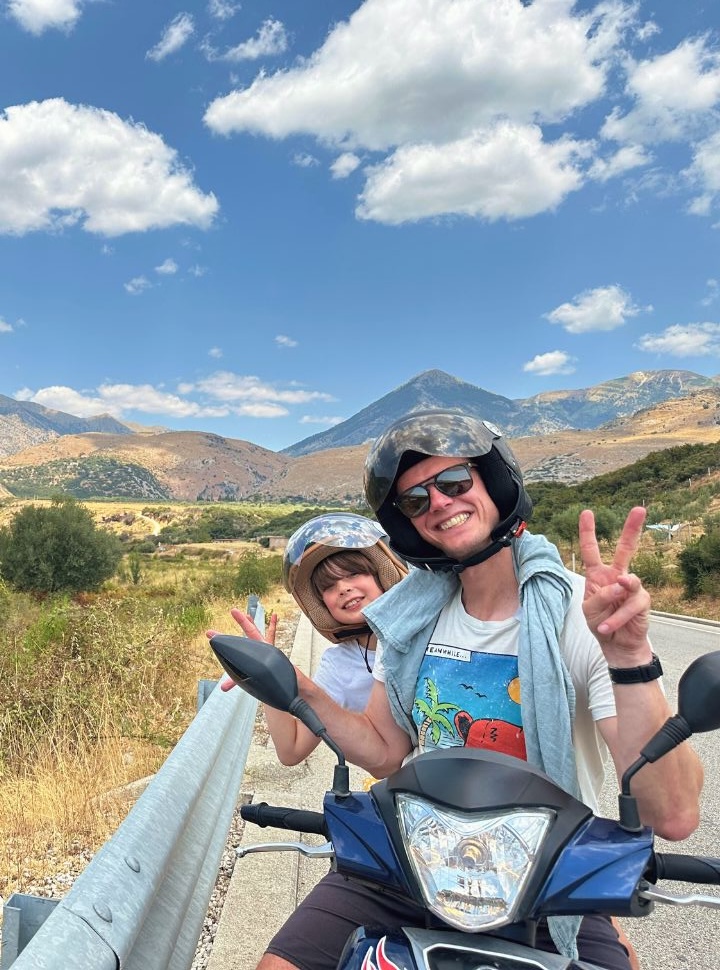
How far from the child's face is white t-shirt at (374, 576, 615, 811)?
3.43 ft

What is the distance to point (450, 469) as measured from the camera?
2.26 metres

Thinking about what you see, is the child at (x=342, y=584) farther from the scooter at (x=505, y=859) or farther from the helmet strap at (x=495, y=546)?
the scooter at (x=505, y=859)

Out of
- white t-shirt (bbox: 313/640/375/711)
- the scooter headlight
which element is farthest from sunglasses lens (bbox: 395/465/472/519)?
white t-shirt (bbox: 313/640/375/711)

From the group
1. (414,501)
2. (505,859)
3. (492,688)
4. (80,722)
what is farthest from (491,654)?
(80,722)

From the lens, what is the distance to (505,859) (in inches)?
52.4

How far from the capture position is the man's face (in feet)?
7.35

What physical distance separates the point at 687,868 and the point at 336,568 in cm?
216

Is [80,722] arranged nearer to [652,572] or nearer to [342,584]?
[342,584]

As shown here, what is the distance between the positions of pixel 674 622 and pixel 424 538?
14.9 meters

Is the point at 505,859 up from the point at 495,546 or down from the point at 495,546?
down

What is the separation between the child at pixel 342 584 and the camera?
3.36 m

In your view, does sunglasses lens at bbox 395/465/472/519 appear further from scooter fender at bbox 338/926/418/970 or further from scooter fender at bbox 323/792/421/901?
scooter fender at bbox 338/926/418/970

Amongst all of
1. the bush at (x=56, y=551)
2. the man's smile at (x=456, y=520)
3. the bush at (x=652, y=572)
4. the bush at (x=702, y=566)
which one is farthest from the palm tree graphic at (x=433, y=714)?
the bush at (x=56, y=551)

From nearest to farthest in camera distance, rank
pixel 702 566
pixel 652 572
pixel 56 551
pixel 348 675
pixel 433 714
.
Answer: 1. pixel 433 714
2. pixel 348 675
3. pixel 702 566
4. pixel 652 572
5. pixel 56 551
